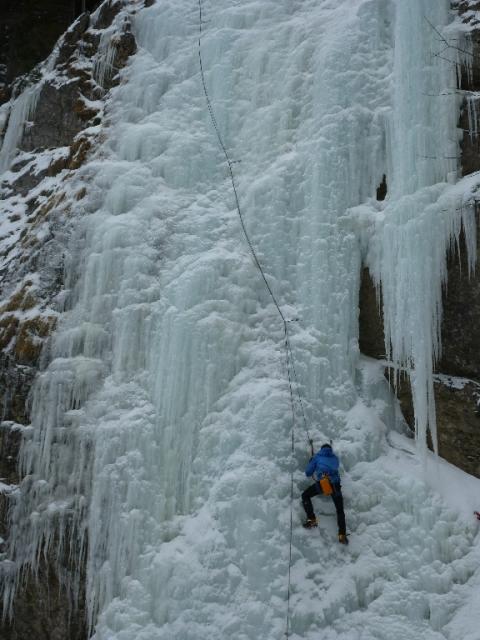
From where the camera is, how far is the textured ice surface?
18.5 feet

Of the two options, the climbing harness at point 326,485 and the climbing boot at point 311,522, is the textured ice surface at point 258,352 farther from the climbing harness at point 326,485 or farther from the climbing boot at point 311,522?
the climbing harness at point 326,485

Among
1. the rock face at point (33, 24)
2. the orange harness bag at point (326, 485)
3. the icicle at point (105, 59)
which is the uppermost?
the rock face at point (33, 24)

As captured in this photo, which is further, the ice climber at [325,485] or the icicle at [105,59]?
the icicle at [105,59]

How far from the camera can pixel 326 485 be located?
5684 mm

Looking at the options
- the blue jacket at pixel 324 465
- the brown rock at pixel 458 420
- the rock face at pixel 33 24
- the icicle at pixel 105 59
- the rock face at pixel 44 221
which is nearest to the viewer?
the blue jacket at pixel 324 465

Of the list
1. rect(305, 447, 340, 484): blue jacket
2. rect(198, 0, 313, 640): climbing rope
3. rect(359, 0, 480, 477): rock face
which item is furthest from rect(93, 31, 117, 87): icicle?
rect(305, 447, 340, 484): blue jacket

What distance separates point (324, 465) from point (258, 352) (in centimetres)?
145

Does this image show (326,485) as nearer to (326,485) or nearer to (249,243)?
(326,485)

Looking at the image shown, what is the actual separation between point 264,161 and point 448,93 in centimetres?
220

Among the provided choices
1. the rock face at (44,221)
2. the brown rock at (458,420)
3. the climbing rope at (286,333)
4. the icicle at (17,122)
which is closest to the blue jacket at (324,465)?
the climbing rope at (286,333)

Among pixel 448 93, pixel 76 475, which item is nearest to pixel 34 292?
pixel 76 475

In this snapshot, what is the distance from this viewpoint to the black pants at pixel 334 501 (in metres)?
5.75

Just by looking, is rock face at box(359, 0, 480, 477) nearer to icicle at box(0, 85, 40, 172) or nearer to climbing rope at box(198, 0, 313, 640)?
climbing rope at box(198, 0, 313, 640)

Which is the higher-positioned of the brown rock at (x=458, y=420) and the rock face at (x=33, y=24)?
the rock face at (x=33, y=24)
